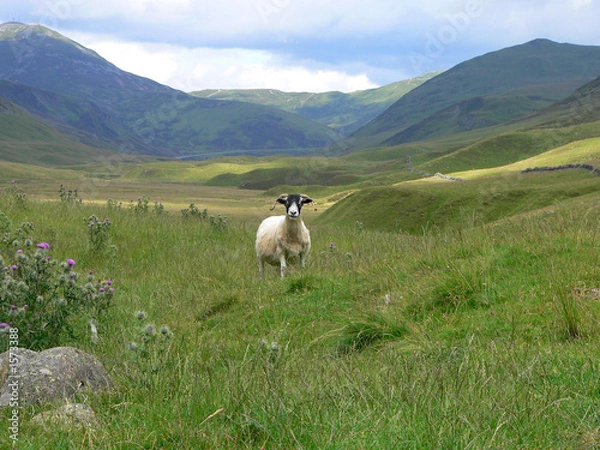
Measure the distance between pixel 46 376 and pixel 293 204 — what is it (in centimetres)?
938

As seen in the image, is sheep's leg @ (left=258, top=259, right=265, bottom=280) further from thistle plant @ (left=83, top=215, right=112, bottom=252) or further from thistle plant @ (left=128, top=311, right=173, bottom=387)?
thistle plant @ (left=128, top=311, right=173, bottom=387)

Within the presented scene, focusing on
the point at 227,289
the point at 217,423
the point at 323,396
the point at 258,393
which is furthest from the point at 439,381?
the point at 227,289

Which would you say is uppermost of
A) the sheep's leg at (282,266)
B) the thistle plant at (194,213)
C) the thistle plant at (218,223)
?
the thistle plant at (194,213)

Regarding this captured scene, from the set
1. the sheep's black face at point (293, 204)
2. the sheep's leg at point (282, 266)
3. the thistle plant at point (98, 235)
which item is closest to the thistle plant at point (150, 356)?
the sheep's leg at point (282, 266)

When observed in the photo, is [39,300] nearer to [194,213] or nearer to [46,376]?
[46,376]

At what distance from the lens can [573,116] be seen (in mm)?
197750

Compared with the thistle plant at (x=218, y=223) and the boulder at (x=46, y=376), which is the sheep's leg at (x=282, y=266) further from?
the boulder at (x=46, y=376)

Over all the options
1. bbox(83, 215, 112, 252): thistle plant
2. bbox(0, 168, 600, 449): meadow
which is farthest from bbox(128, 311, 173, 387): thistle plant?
bbox(83, 215, 112, 252): thistle plant

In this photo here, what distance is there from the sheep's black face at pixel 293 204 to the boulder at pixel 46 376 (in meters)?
8.38

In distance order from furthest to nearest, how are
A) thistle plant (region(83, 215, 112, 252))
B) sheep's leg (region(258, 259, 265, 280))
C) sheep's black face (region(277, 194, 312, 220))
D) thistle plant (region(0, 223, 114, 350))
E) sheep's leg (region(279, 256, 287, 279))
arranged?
sheep's leg (region(258, 259, 265, 280)), thistle plant (region(83, 215, 112, 252)), sheep's black face (region(277, 194, 312, 220)), sheep's leg (region(279, 256, 287, 279)), thistle plant (region(0, 223, 114, 350))

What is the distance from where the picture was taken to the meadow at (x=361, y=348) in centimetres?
386

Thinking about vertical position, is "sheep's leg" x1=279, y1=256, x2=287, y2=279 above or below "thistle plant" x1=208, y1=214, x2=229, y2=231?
below

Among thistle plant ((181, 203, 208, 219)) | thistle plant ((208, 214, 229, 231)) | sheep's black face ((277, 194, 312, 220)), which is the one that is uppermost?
sheep's black face ((277, 194, 312, 220))

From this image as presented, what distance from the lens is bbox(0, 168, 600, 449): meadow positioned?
12.7 ft
